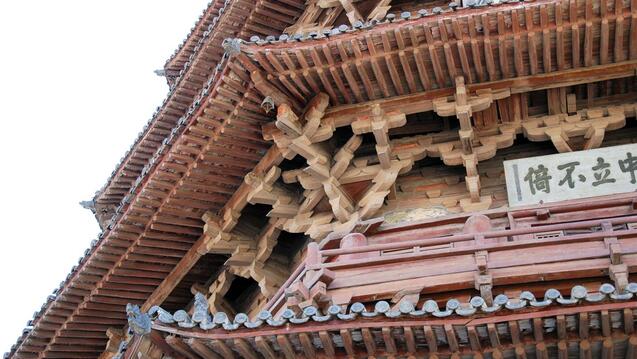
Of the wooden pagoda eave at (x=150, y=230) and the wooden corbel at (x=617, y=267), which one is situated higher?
the wooden pagoda eave at (x=150, y=230)

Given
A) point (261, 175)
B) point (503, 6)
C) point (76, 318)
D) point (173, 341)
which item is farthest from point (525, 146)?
point (76, 318)

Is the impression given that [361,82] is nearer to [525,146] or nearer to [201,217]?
[525,146]

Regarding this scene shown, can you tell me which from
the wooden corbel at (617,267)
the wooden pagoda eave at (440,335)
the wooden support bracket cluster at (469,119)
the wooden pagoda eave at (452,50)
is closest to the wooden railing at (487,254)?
the wooden corbel at (617,267)

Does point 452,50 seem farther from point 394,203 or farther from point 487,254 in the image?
point 487,254

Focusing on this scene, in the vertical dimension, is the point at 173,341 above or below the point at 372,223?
below

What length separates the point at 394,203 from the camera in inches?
418

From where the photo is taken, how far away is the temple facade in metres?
7.74

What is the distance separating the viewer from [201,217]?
11805 millimetres

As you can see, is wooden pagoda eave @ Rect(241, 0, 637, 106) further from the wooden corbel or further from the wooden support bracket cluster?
the wooden corbel

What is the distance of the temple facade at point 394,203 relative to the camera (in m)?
7.74

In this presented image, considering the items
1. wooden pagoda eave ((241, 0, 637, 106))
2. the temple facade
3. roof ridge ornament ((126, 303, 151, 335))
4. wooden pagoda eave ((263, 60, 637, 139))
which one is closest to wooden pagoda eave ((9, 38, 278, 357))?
the temple facade

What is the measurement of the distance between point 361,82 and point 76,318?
16.8 feet

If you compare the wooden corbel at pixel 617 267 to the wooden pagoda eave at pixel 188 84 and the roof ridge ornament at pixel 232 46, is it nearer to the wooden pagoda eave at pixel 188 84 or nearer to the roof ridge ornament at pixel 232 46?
the roof ridge ornament at pixel 232 46

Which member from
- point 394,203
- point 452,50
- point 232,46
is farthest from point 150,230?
point 452,50
